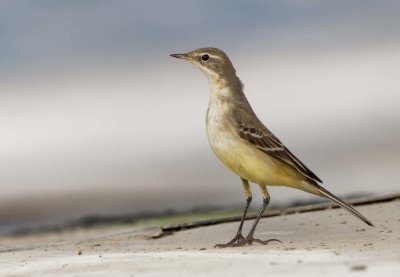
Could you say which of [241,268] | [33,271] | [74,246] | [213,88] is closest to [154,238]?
[74,246]

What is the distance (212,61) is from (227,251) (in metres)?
2.57

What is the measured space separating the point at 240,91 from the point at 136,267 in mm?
3410

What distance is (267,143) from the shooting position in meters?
13.5

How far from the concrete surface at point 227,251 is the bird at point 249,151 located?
2.00 feet

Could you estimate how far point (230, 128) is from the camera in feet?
44.0

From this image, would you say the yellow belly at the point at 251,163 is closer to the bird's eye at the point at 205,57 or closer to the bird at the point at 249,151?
the bird at the point at 249,151

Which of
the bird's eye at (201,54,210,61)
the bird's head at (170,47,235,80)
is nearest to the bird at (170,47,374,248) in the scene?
the bird's head at (170,47,235,80)

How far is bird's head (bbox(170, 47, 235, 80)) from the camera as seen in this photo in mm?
14016

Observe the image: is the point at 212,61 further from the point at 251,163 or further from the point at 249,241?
the point at 249,241

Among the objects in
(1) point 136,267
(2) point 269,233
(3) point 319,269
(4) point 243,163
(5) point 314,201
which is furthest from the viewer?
(5) point 314,201

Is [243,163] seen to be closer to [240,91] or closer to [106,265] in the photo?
[240,91]

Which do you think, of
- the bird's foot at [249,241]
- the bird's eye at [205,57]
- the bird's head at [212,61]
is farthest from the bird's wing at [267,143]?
the bird's eye at [205,57]

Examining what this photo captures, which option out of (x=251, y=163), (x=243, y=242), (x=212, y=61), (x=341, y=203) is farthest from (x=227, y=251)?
(x=212, y=61)

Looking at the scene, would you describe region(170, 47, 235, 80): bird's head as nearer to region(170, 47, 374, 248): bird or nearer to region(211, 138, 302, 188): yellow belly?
region(170, 47, 374, 248): bird
